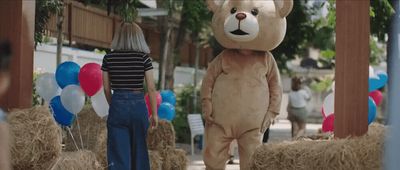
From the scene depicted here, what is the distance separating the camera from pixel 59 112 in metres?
7.38

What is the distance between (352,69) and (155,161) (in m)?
3.12

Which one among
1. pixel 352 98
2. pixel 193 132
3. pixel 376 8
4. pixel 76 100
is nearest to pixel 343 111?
pixel 352 98

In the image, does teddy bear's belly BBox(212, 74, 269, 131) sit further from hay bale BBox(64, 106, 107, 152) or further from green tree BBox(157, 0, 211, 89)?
green tree BBox(157, 0, 211, 89)

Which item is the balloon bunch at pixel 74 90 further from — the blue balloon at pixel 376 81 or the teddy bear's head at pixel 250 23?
the blue balloon at pixel 376 81

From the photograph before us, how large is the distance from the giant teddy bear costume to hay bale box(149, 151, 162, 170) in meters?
1.04

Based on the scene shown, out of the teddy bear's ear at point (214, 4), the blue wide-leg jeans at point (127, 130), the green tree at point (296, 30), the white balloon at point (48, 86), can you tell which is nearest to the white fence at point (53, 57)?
the green tree at point (296, 30)

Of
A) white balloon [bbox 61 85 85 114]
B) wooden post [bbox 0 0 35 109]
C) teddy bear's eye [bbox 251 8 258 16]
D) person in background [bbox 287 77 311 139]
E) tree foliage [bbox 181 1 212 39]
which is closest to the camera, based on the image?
wooden post [bbox 0 0 35 109]

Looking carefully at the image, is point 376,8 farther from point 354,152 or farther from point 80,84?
point 354,152

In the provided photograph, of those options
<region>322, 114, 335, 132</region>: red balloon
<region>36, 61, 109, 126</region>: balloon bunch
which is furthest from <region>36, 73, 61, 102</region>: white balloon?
<region>322, 114, 335, 132</region>: red balloon

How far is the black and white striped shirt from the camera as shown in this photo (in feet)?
20.1

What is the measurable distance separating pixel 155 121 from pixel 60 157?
0.94 m

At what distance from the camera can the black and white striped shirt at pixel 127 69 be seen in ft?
20.1

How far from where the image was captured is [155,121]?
21.0 feet

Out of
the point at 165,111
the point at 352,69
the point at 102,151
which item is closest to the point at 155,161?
the point at 102,151
